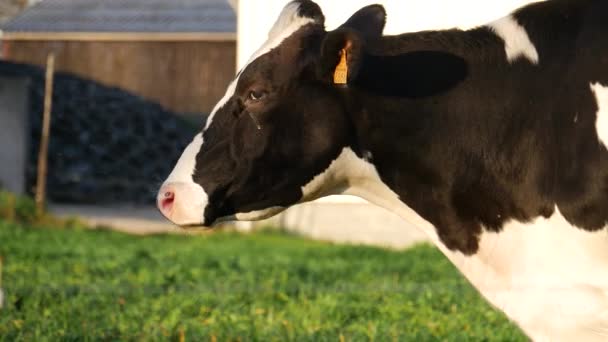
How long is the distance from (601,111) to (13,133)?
Answer: 1595 centimetres

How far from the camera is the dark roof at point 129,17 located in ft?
111

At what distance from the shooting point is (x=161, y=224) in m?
18.9

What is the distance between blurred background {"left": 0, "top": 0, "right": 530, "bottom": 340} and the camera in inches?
313

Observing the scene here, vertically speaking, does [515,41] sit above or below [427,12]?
above

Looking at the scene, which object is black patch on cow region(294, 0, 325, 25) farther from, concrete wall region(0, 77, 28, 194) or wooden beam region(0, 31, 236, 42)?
wooden beam region(0, 31, 236, 42)

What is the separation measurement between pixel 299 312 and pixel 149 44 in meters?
25.9

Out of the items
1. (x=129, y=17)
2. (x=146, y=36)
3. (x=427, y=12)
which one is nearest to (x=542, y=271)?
(x=427, y=12)

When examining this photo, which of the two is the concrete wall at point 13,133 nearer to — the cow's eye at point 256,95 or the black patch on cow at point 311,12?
the black patch on cow at point 311,12

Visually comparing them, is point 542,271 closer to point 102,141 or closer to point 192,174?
point 192,174

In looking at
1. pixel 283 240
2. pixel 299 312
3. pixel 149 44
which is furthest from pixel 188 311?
pixel 149 44

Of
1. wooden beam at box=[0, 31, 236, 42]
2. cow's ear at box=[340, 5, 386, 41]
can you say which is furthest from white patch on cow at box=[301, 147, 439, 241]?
wooden beam at box=[0, 31, 236, 42]

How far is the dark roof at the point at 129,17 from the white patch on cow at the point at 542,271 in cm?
2898

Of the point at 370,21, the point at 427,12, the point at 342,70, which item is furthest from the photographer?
the point at 427,12

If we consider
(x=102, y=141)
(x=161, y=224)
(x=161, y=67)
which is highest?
(x=161, y=224)
